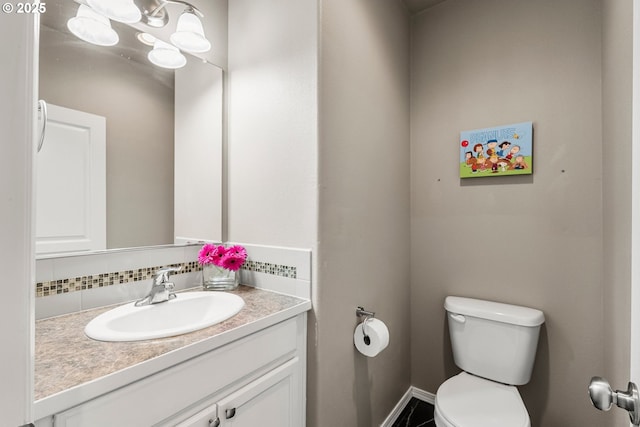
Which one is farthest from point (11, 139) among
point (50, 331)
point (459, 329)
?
point (459, 329)

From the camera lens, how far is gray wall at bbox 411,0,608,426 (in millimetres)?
1479

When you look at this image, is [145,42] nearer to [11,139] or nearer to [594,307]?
[11,139]

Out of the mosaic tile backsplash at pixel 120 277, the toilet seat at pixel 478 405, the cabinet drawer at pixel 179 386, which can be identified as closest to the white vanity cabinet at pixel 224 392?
the cabinet drawer at pixel 179 386

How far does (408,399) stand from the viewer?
196 cm

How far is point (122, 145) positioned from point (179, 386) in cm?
99

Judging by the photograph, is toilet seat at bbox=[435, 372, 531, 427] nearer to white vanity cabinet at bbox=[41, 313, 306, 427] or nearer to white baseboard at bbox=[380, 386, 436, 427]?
white baseboard at bbox=[380, 386, 436, 427]

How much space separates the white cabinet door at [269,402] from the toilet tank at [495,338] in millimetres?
969

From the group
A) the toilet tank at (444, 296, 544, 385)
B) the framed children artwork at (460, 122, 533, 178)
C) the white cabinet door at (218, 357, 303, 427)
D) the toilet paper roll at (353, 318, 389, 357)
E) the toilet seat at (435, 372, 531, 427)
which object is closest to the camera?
the white cabinet door at (218, 357, 303, 427)

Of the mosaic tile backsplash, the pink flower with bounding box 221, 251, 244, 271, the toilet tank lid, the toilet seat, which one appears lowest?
the toilet seat

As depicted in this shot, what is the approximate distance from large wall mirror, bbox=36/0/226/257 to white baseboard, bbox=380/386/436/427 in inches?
59.1

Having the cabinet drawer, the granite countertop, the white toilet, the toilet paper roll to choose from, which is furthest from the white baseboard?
the granite countertop

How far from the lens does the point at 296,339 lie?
1.19 m

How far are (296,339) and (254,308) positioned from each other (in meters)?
0.22

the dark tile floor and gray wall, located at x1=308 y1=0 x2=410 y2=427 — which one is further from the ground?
gray wall, located at x1=308 y1=0 x2=410 y2=427
